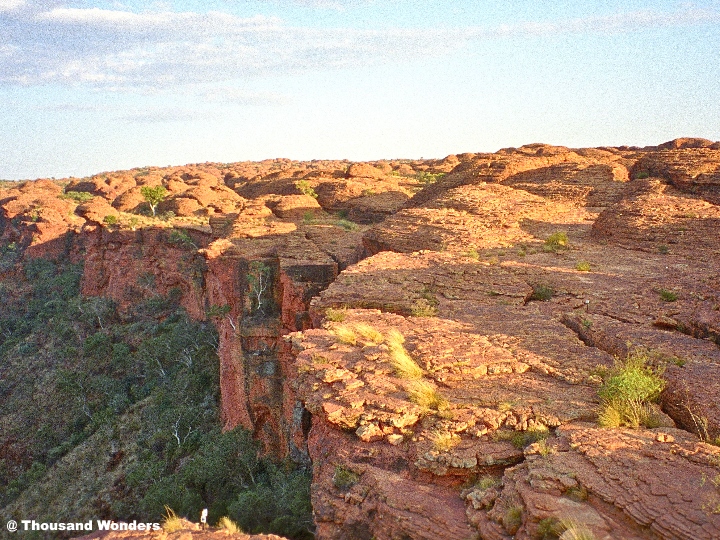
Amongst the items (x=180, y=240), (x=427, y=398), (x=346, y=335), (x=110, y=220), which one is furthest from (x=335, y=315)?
(x=110, y=220)

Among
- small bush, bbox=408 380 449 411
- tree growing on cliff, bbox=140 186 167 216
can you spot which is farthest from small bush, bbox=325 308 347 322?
tree growing on cliff, bbox=140 186 167 216

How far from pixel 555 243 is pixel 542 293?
5.02 meters

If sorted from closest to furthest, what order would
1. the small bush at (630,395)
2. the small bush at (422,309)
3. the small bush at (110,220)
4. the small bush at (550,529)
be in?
the small bush at (550,529)
the small bush at (630,395)
the small bush at (422,309)
the small bush at (110,220)

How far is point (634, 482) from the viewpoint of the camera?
483 cm

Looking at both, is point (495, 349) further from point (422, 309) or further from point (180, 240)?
point (180, 240)

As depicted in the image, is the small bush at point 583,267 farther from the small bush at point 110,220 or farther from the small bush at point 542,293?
the small bush at point 110,220

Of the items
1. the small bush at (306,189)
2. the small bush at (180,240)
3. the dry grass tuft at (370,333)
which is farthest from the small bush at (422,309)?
the small bush at (306,189)

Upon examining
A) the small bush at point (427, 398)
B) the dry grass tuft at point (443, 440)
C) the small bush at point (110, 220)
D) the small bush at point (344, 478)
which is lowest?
the small bush at point (110, 220)

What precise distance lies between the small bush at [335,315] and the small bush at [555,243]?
7729 millimetres

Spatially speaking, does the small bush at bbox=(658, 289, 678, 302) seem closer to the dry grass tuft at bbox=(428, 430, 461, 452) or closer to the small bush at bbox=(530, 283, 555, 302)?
the small bush at bbox=(530, 283, 555, 302)

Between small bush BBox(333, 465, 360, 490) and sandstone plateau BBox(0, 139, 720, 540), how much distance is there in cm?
2

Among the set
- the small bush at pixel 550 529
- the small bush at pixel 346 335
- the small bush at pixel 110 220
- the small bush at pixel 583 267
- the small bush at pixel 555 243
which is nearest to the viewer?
the small bush at pixel 550 529

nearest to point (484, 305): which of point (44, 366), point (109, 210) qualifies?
point (44, 366)

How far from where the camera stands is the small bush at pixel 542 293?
11.2 m
